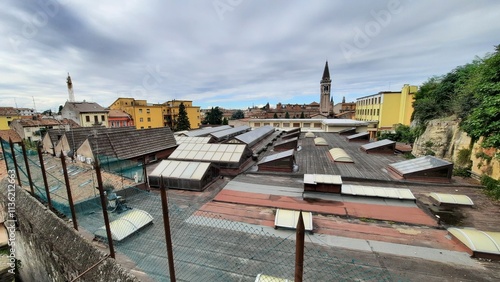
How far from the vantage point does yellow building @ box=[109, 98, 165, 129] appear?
160ft

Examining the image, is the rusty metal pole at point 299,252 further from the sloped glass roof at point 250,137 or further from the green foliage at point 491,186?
the sloped glass roof at point 250,137

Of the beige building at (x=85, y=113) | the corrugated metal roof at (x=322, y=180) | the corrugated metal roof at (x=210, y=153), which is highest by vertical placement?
the beige building at (x=85, y=113)

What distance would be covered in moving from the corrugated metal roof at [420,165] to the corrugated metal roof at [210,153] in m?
9.54

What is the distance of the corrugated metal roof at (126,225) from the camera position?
4.97 m

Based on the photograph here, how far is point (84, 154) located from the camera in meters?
13.9

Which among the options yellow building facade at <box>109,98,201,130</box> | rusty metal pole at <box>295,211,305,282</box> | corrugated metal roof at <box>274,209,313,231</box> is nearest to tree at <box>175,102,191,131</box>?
yellow building facade at <box>109,98,201,130</box>

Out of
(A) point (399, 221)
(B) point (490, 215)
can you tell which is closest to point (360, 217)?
(A) point (399, 221)

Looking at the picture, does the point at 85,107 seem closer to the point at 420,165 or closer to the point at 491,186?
the point at 420,165

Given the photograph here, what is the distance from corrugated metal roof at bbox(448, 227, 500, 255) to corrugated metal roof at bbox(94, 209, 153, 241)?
28.8 ft

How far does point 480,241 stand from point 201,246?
23.9ft

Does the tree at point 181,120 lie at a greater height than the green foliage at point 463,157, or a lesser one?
greater

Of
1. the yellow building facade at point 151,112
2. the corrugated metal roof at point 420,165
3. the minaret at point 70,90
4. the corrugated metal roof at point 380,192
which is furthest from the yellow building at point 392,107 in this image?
the minaret at point 70,90

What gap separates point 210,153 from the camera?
13.3 metres

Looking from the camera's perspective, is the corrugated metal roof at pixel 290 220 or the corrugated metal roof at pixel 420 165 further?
the corrugated metal roof at pixel 420 165
